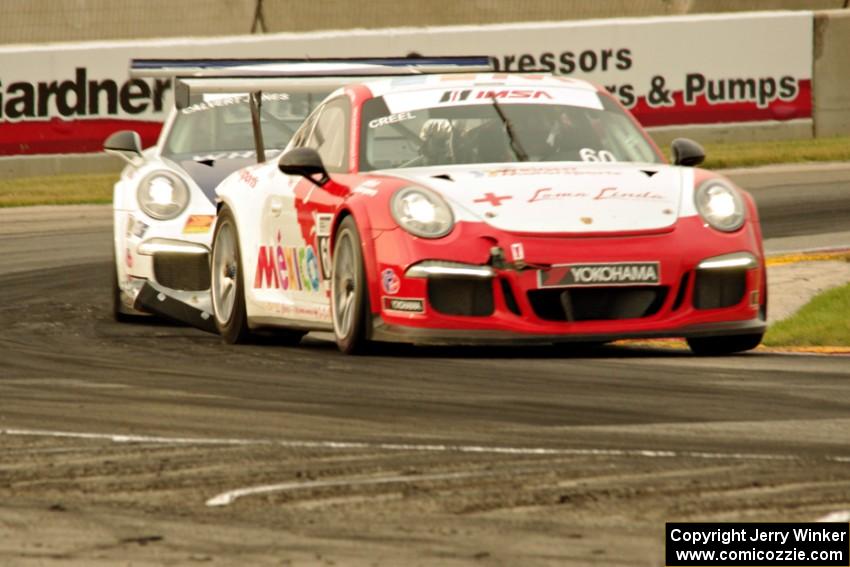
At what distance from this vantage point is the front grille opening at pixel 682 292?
29.6 ft

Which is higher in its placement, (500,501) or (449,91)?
(449,91)

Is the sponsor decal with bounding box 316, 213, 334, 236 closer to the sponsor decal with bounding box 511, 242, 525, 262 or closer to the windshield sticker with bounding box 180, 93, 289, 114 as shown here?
the sponsor decal with bounding box 511, 242, 525, 262

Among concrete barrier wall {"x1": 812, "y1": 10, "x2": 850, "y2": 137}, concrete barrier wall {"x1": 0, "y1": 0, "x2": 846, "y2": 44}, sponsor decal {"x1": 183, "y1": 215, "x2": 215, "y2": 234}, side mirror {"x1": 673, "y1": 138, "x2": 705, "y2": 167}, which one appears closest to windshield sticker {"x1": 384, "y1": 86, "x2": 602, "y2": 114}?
side mirror {"x1": 673, "y1": 138, "x2": 705, "y2": 167}

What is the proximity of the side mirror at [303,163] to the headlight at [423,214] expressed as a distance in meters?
0.78

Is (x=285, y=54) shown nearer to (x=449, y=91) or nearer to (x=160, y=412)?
(x=449, y=91)

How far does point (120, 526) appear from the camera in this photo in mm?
5320

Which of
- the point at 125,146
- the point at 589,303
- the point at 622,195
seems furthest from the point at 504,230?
the point at 125,146

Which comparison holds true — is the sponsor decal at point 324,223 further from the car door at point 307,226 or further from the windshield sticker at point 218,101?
the windshield sticker at point 218,101

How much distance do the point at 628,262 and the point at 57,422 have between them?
8.94 feet

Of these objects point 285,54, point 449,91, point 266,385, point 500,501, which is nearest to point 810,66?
point 285,54

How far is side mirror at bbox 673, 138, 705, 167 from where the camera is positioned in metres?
9.95

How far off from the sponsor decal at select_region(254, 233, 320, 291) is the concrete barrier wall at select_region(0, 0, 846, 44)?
62.0 ft

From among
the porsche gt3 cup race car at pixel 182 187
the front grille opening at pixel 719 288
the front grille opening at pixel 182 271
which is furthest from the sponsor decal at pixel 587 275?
the front grille opening at pixel 182 271

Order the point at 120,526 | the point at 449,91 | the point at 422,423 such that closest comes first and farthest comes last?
the point at 120,526 → the point at 422,423 → the point at 449,91
